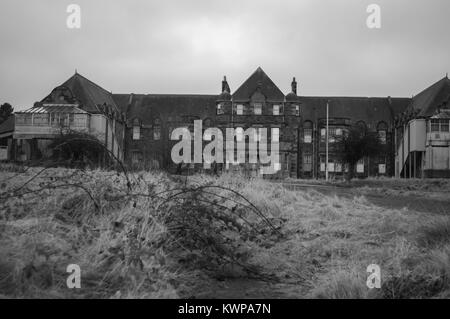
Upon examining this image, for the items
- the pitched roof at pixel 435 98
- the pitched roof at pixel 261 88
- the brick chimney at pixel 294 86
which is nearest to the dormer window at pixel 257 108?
the pitched roof at pixel 261 88

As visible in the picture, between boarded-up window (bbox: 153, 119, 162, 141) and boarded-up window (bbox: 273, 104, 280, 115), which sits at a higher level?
boarded-up window (bbox: 273, 104, 280, 115)

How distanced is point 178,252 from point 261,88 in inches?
1878

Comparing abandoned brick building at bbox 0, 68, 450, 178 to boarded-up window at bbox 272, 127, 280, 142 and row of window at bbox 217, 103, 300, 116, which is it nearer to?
row of window at bbox 217, 103, 300, 116

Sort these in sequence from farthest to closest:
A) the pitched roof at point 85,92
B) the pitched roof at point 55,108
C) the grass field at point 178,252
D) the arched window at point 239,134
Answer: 1. the arched window at point 239,134
2. the pitched roof at point 85,92
3. the pitched roof at point 55,108
4. the grass field at point 178,252

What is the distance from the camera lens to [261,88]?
171 feet

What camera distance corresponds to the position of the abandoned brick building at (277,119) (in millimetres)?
43938

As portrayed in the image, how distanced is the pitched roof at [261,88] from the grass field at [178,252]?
44993 millimetres

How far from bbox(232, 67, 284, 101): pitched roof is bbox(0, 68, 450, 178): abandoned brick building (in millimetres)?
A: 113

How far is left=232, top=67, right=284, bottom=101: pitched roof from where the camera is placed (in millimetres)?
52094

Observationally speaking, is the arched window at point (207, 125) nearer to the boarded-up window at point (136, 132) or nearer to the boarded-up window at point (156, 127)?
the boarded-up window at point (156, 127)

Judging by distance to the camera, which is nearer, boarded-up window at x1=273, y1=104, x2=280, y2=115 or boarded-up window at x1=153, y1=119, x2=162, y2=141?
boarded-up window at x1=273, y1=104, x2=280, y2=115

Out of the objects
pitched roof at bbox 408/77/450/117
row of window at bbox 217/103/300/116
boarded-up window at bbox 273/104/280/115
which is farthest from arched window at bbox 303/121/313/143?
pitched roof at bbox 408/77/450/117
